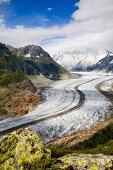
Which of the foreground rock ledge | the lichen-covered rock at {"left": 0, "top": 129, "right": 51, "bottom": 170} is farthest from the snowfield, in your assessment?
the foreground rock ledge

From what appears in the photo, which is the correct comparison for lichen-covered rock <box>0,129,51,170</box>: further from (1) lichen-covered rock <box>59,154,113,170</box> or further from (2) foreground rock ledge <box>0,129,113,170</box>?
(1) lichen-covered rock <box>59,154,113,170</box>

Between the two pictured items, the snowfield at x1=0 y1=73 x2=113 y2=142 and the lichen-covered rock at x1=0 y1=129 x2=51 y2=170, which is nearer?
the lichen-covered rock at x1=0 y1=129 x2=51 y2=170

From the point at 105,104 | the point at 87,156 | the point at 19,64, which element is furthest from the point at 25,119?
the point at 19,64

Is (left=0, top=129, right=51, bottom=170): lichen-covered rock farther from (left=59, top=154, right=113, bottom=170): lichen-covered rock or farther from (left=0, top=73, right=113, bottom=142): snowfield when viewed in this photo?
(left=0, top=73, right=113, bottom=142): snowfield

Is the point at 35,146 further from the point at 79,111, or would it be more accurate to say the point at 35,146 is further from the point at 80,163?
the point at 79,111

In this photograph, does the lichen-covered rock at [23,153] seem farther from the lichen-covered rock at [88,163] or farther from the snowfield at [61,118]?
the snowfield at [61,118]

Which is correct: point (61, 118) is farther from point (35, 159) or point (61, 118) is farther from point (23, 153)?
point (35, 159)

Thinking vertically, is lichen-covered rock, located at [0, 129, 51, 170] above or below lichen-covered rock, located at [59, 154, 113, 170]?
above

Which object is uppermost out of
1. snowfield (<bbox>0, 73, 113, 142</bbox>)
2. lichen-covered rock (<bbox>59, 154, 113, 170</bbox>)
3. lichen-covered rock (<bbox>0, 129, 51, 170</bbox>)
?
lichen-covered rock (<bbox>0, 129, 51, 170</bbox>)
